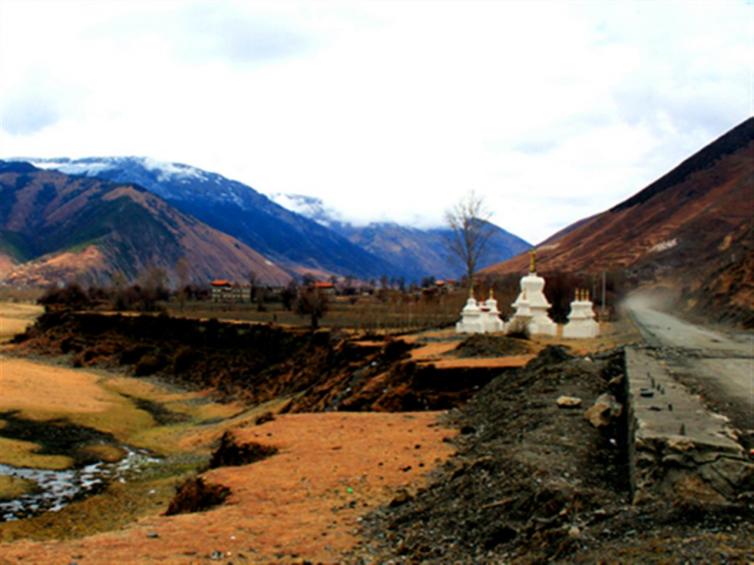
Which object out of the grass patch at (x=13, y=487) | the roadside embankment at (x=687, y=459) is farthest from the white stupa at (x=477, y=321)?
the roadside embankment at (x=687, y=459)

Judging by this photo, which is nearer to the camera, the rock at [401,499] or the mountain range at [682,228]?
the rock at [401,499]

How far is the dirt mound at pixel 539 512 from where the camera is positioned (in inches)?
286

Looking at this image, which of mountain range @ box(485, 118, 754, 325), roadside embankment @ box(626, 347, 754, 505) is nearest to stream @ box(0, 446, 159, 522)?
roadside embankment @ box(626, 347, 754, 505)

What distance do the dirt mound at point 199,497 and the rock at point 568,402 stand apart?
7.18 metres

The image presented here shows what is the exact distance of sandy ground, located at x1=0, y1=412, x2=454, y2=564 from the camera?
976cm

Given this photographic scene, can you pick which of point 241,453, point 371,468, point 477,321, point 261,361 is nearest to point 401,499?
point 371,468

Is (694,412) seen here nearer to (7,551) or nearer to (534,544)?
(534,544)

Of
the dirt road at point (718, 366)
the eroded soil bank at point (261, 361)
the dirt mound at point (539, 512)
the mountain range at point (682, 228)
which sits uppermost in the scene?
the mountain range at point (682, 228)

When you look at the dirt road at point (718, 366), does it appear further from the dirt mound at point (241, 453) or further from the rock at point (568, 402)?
the dirt mound at point (241, 453)

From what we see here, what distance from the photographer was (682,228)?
13200 centimetres

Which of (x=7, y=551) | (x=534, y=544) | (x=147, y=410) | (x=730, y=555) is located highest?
(x=730, y=555)

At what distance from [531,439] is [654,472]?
435 cm

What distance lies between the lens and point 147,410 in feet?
132

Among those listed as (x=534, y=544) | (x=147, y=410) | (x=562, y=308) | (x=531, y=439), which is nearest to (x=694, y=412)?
(x=531, y=439)
